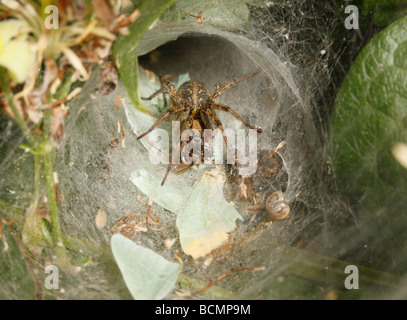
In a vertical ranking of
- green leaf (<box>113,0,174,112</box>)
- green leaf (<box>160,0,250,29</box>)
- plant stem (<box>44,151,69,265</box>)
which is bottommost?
plant stem (<box>44,151,69,265</box>)

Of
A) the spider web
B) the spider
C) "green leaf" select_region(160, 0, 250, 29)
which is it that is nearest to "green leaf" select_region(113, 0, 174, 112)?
the spider web

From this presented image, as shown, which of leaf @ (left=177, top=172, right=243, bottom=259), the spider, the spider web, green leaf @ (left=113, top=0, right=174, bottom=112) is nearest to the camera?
green leaf @ (left=113, top=0, right=174, bottom=112)

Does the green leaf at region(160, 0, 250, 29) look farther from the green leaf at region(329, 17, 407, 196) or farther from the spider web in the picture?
the green leaf at region(329, 17, 407, 196)

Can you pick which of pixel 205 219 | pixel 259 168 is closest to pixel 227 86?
pixel 259 168

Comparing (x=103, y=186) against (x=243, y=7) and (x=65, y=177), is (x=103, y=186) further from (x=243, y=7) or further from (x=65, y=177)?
(x=243, y=7)

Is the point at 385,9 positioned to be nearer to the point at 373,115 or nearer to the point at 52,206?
the point at 373,115

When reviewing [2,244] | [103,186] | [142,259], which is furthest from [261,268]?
[2,244]
